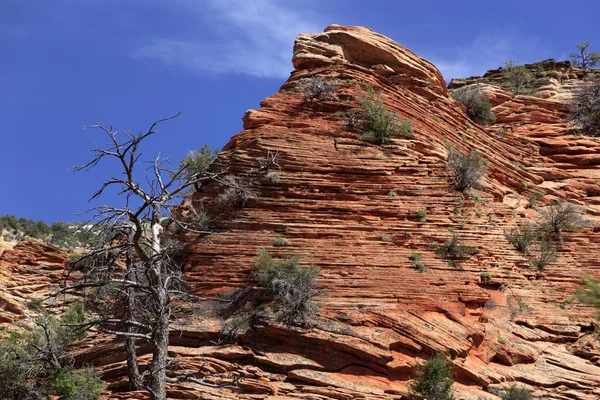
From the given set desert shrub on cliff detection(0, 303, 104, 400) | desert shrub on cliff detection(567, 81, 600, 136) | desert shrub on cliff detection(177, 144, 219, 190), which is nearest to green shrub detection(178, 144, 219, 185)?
desert shrub on cliff detection(177, 144, 219, 190)

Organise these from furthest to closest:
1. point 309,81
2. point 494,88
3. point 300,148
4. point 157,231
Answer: point 494,88
point 309,81
point 300,148
point 157,231

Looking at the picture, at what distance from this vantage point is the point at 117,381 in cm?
1430

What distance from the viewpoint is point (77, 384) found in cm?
1378

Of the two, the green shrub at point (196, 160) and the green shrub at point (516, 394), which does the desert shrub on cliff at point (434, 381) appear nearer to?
the green shrub at point (516, 394)

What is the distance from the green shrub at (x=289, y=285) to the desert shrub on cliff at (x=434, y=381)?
269cm

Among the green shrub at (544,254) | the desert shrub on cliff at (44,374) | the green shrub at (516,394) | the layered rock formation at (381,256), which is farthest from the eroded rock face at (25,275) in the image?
the green shrub at (544,254)

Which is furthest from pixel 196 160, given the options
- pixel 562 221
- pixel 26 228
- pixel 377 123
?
pixel 26 228

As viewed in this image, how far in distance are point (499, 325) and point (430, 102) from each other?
11.0 metres

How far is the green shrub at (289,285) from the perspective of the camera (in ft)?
49.2

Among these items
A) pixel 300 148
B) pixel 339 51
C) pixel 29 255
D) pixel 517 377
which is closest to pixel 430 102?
pixel 339 51

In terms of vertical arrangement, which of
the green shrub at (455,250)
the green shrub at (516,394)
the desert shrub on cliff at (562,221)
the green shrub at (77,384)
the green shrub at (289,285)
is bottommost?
the green shrub at (516,394)

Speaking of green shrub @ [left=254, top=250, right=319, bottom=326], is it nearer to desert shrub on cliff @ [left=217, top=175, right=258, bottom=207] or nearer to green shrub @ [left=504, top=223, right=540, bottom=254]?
desert shrub on cliff @ [left=217, top=175, right=258, bottom=207]

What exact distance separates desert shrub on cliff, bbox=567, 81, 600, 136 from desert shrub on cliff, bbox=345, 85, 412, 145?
406 inches

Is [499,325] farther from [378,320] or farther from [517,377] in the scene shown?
[378,320]
